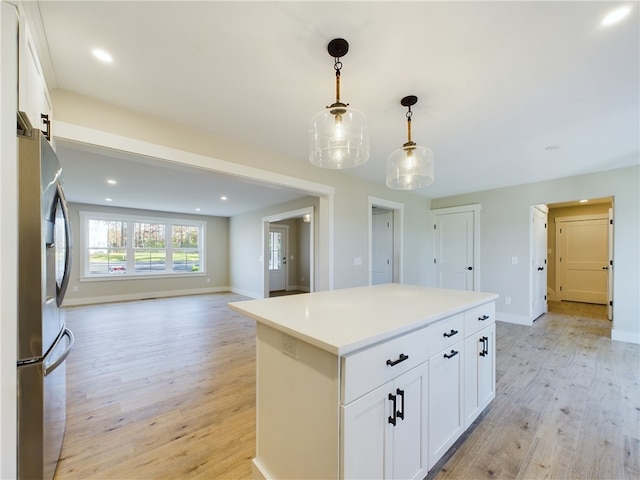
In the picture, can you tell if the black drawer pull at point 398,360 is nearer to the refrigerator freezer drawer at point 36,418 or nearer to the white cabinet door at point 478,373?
the white cabinet door at point 478,373

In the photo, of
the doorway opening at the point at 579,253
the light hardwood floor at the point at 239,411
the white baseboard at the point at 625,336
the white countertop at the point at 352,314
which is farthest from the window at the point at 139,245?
the doorway opening at the point at 579,253

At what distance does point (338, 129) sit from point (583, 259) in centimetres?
764

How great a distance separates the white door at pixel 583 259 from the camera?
5894 millimetres

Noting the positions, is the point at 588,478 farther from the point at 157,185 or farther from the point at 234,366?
the point at 157,185

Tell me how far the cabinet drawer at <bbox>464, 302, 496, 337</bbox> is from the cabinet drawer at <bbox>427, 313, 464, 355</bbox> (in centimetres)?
9

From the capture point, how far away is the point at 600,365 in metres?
2.86

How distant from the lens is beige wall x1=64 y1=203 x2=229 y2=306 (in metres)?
6.08

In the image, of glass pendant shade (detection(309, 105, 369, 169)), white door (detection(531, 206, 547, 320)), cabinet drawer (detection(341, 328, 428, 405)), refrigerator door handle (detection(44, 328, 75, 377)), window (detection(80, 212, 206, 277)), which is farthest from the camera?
window (detection(80, 212, 206, 277))

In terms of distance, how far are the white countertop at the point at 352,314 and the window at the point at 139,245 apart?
6809mm

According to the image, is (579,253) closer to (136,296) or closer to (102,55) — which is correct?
(102,55)

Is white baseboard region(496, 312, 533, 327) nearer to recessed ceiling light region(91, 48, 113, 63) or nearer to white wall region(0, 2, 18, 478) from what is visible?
white wall region(0, 2, 18, 478)

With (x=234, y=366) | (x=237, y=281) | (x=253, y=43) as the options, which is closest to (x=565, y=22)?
(x=253, y=43)

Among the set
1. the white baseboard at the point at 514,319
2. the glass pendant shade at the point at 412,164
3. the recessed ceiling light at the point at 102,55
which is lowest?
the white baseboard at the point at 514,319

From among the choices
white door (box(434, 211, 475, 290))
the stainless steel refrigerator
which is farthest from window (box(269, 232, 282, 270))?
the stainless steel refrigerator
